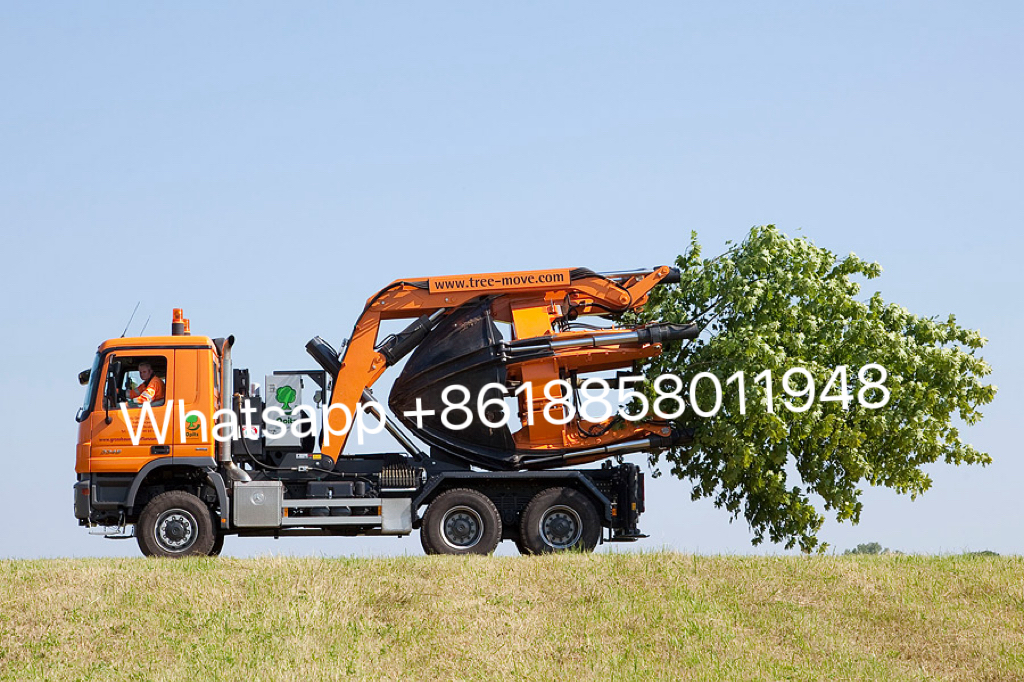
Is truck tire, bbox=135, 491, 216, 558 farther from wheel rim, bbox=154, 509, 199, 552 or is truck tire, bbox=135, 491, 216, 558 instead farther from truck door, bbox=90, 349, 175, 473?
truck door, bbox=90, 349, 175, 473

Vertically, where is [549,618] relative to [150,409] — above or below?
below

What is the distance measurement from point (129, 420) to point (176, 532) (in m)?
1.90

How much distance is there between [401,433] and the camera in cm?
1942

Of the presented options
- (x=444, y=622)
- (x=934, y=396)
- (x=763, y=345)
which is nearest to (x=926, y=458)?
(x=934, y=396)

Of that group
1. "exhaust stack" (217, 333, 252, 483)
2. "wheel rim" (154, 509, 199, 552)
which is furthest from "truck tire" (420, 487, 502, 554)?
"wheel rim" (154, 509, 199, 552)

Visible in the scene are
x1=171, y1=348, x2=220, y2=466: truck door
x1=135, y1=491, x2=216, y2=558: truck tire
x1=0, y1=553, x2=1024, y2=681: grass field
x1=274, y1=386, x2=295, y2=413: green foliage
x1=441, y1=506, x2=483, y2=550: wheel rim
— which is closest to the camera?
x1=0, y1=553, x2=1024, y2=681: grass field

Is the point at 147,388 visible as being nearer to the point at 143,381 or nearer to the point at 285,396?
the point at 143,381

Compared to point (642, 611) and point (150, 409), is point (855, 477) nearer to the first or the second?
point (642, 611)

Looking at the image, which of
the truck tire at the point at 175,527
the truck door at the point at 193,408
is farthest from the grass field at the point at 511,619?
the truck door at the point at 193,408

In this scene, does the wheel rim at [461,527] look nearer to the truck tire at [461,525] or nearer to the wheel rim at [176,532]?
the truck tire at [461,525]

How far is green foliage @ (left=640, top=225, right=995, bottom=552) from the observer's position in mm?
20625

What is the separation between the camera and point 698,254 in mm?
22203

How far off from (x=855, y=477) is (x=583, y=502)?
5585 millimetres

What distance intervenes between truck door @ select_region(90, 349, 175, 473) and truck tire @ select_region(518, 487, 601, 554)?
→ 5810 mm
